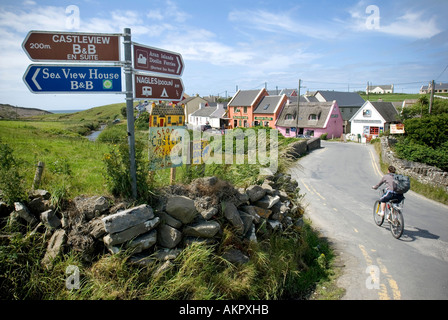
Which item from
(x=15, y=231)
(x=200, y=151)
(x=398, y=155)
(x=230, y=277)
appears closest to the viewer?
(x=15, y=231)

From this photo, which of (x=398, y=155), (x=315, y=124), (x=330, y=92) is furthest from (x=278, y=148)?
(x=330, y=92)

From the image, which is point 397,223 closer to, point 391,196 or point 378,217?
point 391,196

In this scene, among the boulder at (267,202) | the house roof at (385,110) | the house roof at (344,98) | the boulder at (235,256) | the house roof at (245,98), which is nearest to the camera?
the boulder at (235,256)

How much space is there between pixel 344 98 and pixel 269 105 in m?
23.0

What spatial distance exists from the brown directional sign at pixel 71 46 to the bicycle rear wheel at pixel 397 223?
805cm

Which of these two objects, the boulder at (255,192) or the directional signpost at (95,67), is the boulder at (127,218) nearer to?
the directional signpost at (95,67)

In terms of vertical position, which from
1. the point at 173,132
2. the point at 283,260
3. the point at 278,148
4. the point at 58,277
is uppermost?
the point at 173,132

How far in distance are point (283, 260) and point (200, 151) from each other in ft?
9.83

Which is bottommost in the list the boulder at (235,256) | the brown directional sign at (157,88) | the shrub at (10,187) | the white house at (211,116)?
the boulder at (235,256)

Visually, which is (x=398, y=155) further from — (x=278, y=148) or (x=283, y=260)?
(x=283, y=260)

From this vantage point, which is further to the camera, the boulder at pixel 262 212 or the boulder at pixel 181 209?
the boulder at pixel 262 212

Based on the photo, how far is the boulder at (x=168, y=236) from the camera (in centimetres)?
468

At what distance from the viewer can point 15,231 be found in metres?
4.27

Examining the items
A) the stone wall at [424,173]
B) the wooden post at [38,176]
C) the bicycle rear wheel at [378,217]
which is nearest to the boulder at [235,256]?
the wooden post at [38,176]
